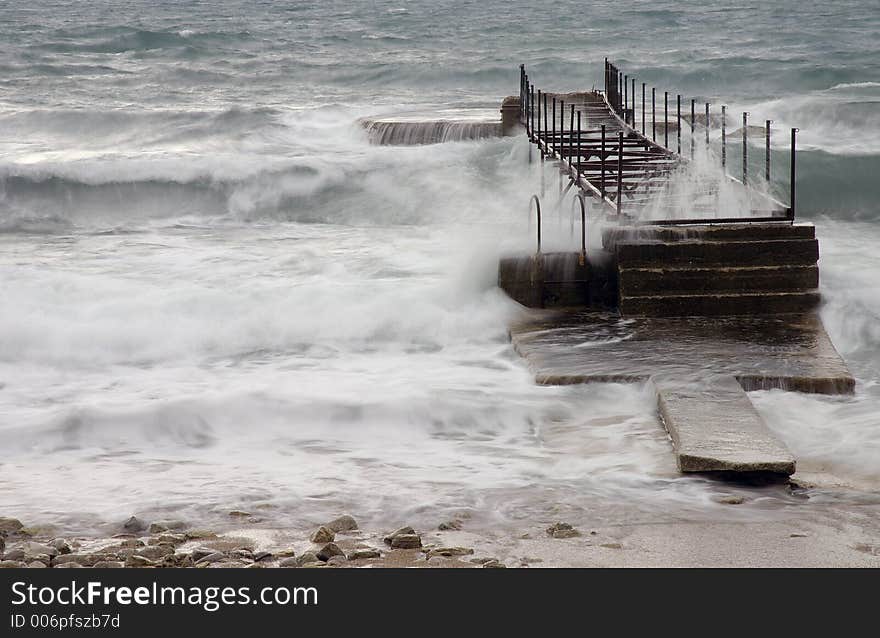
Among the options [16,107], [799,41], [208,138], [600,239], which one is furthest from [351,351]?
[799,41]

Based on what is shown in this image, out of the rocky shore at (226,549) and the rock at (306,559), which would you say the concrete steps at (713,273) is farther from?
the rock at (306,559)

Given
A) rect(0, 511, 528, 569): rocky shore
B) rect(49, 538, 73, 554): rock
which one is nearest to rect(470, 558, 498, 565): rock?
rect(0, 511, 528, 569): rocky shore

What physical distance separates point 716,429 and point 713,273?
8.63 ft

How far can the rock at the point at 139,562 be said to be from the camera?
454 centimetres

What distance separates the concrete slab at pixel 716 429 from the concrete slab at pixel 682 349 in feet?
0.92

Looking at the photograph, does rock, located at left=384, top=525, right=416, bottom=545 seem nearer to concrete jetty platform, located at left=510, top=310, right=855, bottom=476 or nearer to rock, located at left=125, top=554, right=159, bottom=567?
rock, located at left=125, top=554, right=159, bottom=567

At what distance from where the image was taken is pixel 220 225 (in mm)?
15383

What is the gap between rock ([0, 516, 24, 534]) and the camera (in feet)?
16.7

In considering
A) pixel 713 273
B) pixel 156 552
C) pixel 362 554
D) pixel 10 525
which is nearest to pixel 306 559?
pixel 362 554

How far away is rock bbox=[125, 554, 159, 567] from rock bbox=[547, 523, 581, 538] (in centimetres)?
163

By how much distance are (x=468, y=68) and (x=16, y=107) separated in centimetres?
1165

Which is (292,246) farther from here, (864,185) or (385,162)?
(864,185)

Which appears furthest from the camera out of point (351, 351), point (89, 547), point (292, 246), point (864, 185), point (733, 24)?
point (733, 24)

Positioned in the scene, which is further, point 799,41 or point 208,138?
point 799,41
